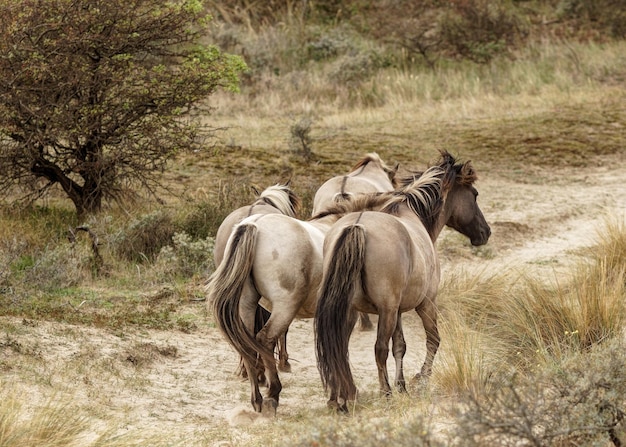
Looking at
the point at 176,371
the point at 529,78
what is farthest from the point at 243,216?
the point at 529,78

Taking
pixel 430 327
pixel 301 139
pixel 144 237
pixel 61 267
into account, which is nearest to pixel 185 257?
pixel 144 237

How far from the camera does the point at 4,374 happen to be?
255 inches

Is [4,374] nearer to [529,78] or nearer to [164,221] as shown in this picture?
[164,221]

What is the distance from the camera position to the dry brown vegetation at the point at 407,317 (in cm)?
522

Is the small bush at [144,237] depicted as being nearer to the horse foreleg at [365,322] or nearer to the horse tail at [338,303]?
the horse foreleg at [365,322]

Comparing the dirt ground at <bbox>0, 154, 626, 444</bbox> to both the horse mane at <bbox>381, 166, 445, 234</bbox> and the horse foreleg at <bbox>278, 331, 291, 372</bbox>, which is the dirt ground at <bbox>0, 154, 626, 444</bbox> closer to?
the horse foreleg at <bbox>278, 331, 291, 372</bbox>

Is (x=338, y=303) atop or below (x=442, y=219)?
atop

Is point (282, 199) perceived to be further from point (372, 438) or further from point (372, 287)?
point (372, 438)

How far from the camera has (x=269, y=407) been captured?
6.65 metres

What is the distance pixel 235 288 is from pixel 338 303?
2.41ft

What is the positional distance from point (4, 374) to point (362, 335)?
391cm

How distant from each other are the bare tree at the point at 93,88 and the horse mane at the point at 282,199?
394 cm

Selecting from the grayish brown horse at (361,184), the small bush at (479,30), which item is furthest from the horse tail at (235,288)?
the small bush at (479,30)

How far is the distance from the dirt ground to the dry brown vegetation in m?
0.02
